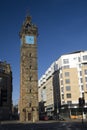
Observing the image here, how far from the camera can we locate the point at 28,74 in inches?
3664

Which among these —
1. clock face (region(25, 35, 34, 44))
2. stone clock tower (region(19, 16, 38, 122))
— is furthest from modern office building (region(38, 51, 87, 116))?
clock face (region(25, 35, 34, 44))

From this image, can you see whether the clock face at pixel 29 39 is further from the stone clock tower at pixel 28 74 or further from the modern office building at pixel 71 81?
the modern office building at pixel 71 81

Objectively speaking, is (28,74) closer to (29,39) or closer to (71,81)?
(29,39)

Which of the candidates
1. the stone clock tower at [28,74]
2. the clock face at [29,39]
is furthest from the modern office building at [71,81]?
the clock face at [29,39]

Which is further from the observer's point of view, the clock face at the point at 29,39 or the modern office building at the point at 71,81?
the modern office building at the point at 71,81

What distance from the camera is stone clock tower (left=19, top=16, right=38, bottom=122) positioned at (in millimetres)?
90125

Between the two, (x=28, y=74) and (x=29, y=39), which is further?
(x=29, y=39)

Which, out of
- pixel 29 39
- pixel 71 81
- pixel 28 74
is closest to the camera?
pixel 28 74

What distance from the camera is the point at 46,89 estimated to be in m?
166

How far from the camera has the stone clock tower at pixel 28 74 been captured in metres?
90.1

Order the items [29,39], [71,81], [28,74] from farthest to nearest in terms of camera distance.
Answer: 1. [71,81]
2. [29,39]
3. [28,74]

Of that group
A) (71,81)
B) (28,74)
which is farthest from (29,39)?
(71,81)

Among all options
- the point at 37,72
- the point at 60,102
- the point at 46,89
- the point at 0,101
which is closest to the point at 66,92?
the point at 60,102

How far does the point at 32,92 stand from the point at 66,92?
102 ft
